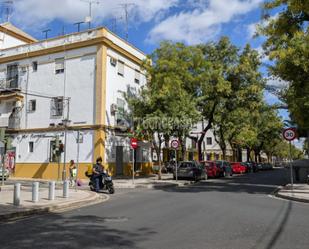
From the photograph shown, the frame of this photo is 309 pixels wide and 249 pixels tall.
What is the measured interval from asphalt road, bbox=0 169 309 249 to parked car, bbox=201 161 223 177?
19.3 meters

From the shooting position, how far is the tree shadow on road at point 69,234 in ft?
24.4

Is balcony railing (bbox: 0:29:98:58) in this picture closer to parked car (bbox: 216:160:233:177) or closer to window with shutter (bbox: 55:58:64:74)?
window with shutter (bbox: 55:58:64:74)

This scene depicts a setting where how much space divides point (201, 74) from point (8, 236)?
23851mm

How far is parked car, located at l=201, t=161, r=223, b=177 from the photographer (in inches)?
1292

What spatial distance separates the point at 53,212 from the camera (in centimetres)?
1239

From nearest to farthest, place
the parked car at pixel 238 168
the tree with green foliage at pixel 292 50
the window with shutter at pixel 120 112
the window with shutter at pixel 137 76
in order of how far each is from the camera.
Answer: the tree with green foliage at pixel 292 50 < the window with shutter at pixel 120 112 < the window with shutter at pixel 137 76 < the parked car at pixel 238 168

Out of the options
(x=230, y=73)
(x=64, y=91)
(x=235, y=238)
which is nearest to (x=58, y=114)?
(x=64, y=91)

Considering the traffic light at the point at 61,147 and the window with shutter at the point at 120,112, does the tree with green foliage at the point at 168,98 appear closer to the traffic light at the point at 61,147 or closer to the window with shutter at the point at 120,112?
the window with shutter at the point at 120,112

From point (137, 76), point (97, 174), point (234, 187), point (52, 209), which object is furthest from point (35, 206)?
point (137, 76)

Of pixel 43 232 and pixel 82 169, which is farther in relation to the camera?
pixel 82 169

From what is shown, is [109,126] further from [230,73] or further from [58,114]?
[230,73]

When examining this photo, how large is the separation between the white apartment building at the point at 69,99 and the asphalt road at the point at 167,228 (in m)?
16.6

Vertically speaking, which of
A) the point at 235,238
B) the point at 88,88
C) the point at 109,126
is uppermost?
the point at 88,88

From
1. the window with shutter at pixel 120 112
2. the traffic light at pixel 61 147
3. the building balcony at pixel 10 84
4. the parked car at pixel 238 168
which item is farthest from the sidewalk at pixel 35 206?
the parked car at pixel 238 168
